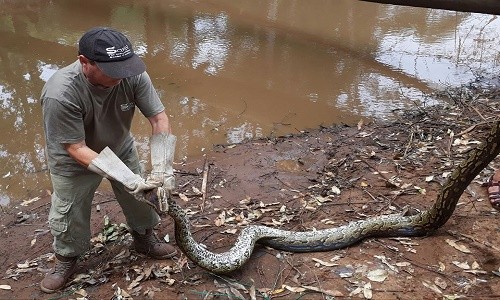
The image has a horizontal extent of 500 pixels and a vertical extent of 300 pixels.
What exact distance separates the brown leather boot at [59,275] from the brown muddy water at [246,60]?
1.82 m

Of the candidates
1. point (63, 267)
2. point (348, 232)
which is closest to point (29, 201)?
point (63, 267)

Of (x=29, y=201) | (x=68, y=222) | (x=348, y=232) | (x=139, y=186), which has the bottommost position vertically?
(x=29, y=201)

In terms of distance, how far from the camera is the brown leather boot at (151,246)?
158 inches

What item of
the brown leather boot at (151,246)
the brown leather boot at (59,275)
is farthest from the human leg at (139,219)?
the brown leather boot at (59,275)

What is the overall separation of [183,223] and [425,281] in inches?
75.4

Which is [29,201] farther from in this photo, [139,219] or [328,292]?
[328,292]

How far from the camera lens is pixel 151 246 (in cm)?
402

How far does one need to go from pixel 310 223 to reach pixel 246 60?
16.8 feet

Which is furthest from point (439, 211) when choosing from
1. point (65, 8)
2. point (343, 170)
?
point (65, 8)

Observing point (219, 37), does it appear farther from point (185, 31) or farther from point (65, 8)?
point (65, 8)

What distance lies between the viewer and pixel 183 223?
3561mm

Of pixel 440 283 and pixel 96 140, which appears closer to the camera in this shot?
pixel 96 140

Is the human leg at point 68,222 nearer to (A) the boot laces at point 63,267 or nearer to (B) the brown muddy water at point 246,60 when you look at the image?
(A) the boot laces at point 63,267

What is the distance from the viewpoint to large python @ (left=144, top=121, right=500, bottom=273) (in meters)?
3.64
